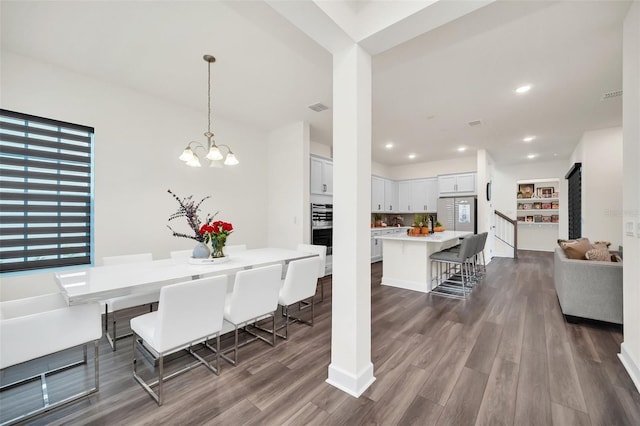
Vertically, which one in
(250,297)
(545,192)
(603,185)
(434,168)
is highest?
(434,168)

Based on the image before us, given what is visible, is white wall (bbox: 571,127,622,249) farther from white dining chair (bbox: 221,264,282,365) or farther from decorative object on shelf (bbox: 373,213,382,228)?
white dining chair (bbox: 221,264,282,365)

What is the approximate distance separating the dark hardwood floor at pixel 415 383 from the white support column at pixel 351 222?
19cm

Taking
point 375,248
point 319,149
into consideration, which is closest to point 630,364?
point 375,248

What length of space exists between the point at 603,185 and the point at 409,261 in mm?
3705

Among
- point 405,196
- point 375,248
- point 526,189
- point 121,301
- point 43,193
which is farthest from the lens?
point 526,189

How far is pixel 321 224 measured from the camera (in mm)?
5062

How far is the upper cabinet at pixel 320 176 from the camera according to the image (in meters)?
5.03


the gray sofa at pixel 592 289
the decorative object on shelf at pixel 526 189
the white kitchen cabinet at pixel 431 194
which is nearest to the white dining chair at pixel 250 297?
the gray sofa at pixel 592 289

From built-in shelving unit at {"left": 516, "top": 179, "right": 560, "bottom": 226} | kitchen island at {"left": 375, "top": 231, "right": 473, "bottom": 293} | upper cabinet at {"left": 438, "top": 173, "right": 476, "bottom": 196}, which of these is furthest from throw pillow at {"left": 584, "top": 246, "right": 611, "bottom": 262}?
built-in shelving unit at {"left": 516, "top": 179, "right": 560, "bottom": 226}

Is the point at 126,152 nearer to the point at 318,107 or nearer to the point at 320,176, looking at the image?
the point at 318,107

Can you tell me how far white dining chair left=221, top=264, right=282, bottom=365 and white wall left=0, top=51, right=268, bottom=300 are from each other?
1963mm

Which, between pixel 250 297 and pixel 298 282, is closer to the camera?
pixel 250 297

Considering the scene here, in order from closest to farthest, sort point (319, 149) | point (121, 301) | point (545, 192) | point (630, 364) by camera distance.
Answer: point (630, 364) < point (121, 301) < point (319, 149) < point (545, 192)

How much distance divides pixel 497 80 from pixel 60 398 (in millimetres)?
4911
